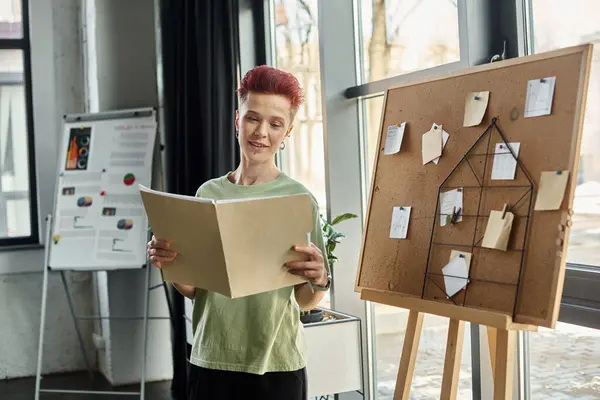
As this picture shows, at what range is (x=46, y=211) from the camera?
15.6 ft

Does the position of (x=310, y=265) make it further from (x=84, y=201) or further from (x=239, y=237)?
(x=84, y=201)

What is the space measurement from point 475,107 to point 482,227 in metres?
0.29

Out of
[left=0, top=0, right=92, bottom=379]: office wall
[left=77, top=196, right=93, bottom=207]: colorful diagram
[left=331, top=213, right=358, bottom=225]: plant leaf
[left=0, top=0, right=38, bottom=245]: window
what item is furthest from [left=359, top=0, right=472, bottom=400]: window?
[left=0, top=0, right=38, bottom=245]: window

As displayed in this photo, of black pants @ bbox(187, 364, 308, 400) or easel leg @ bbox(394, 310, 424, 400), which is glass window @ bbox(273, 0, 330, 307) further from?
black pants @ bbox(187, 364, 308, 400)

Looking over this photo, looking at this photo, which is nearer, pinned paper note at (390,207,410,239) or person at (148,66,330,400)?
person at (148,66,330,400)

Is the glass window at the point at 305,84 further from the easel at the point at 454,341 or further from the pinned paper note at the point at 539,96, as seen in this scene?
the pinned paper note at the point at 539,96

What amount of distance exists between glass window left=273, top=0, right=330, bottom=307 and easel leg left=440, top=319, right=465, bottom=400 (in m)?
1.44

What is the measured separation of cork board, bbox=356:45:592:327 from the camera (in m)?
1.55

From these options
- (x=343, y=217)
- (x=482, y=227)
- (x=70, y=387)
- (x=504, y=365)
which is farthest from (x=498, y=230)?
(x=70, y=387)

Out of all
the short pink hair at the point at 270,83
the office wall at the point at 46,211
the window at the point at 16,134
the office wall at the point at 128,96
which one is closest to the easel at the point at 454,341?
the short pink hair at the point at 270,83

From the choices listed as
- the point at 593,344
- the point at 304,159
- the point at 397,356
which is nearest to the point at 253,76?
the point at 593,344

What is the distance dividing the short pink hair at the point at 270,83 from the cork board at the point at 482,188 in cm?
38

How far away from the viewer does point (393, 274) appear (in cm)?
196

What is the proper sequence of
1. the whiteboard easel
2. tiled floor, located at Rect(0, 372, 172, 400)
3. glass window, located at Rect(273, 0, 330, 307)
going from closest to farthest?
glass window, located at Rect(273, 0, 330, 307) < the whiteboard easel < tiled floor, located at Rect(0, 372, 172, 400)
